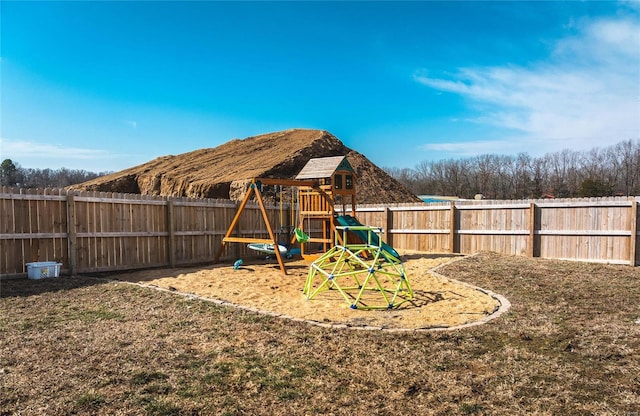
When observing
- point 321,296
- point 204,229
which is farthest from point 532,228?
point 204,229

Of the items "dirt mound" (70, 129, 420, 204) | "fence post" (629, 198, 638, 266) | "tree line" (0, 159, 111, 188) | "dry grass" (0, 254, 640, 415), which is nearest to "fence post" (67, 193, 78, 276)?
"dry grass" (0, 254, 640, 415)

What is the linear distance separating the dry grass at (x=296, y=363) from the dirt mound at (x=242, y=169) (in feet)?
64.0

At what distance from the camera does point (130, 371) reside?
425cm

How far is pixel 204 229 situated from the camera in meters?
13.0

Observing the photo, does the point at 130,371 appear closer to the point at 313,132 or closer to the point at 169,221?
the point at 169,221

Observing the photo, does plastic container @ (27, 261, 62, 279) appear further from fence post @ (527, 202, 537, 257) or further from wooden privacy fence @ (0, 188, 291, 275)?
fence post @ (527, 202, 537, 257)

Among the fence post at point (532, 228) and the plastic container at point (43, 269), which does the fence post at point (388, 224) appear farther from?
the plastic container at point (43, 269)

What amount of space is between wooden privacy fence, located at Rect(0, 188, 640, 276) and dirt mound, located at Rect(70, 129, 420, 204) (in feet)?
39.6

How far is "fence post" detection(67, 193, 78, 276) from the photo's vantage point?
32.1 ft

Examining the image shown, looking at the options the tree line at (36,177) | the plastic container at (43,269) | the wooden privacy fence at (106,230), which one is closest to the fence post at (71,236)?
the wooden privacy fence at (106,230)

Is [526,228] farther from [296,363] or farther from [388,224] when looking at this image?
[296,363]

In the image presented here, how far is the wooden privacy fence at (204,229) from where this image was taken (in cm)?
945

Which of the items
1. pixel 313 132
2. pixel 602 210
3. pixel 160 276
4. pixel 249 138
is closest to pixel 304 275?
pixel 160 276

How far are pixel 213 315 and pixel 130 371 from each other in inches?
90.8
